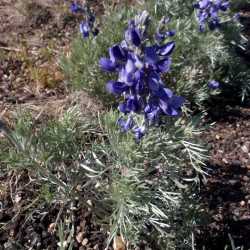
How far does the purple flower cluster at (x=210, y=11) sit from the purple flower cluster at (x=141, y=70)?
2043 mm

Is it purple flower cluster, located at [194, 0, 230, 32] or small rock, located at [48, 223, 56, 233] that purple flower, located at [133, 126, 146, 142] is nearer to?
small rock, located at [48, 223, 56, 233]

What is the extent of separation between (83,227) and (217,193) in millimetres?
987

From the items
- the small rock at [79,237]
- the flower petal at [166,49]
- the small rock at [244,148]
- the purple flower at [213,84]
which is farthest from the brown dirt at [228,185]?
the flower petal at [166,49]

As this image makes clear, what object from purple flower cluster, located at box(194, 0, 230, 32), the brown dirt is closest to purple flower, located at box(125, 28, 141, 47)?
the brown dirt

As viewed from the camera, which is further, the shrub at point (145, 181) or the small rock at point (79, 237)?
the small rock at point (79, 237)

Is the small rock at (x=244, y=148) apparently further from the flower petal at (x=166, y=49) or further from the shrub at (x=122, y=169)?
the flower petal at (x=166, y=49)

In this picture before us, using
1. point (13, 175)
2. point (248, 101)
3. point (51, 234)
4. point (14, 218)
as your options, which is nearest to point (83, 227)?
point (51, 234)

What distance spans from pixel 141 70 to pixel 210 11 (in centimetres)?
222

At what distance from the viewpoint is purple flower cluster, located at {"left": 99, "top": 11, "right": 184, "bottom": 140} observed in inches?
69.7

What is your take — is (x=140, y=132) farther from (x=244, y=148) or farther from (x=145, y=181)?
(x=244, y=148)

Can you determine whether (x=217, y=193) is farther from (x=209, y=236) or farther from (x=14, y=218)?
(x=14, y=218)

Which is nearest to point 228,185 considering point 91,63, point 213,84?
point 213,84

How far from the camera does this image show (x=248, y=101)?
389 centimetres

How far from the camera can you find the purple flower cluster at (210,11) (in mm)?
3698
